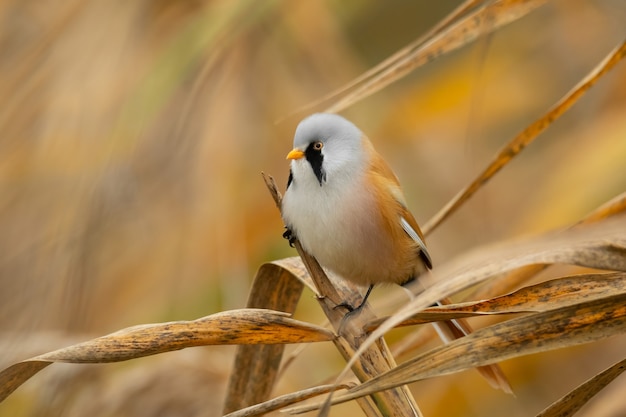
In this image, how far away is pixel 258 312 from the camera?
127cm

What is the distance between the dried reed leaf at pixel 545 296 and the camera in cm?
115

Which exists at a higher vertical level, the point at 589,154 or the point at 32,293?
the point at 32,293

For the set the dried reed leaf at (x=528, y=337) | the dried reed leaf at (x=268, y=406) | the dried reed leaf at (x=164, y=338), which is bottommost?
the dried reed leaf at (x=528, y=337)

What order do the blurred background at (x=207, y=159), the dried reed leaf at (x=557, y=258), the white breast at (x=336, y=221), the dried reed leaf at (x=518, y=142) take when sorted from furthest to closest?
1. the blurred background at (x=207, y=159)
2. the white breast at (x=336, y=221)
3. the dried reed leaf at (x=518, y=142)
4. the dried reed leaf at (x=557, y=258)

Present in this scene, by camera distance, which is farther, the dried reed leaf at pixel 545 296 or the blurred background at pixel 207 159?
the blurred background at pixel 207 159

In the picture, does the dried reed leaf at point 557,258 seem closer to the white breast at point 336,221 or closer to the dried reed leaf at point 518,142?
the dried reed leaf at point 518,142

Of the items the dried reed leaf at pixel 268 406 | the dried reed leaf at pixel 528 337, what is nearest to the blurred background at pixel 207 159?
the dried reed leaf at pixel 528 337

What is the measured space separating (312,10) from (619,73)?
1.06m

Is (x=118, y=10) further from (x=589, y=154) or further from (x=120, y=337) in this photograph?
(x=589, y=154)

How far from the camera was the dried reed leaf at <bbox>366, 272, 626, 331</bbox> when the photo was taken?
115 cm

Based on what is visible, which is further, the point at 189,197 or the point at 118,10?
the point at 189,197

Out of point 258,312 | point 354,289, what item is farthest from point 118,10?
point 258,312

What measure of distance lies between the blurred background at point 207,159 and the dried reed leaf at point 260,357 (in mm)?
452

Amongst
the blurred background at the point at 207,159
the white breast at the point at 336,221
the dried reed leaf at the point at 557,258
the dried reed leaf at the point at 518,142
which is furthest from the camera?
the blurred background at the point at 207,159
